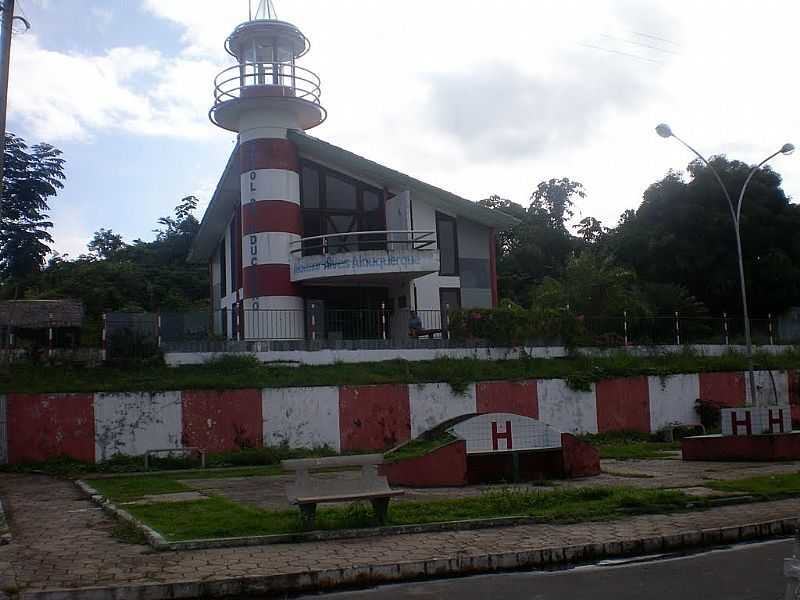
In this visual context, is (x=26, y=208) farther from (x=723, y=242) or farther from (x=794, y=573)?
(x=794, y=573)

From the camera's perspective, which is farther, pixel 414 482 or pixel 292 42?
pixel 292 42

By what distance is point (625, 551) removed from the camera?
8.65 meters

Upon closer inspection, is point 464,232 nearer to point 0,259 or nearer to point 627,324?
point 627,324

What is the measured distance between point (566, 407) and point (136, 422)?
11.8m

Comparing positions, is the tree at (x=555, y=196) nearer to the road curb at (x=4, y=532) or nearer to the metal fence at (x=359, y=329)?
the metal fence at (x=359, y=329)

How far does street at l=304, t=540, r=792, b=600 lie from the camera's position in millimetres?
6887

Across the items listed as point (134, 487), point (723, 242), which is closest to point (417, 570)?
point (134, 487)

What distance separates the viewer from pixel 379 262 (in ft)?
84.9

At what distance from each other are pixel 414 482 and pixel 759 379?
18.5 metres

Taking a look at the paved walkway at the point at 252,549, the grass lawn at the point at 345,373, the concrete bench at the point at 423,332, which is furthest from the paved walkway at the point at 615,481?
the concrete bench at the point at 423,332

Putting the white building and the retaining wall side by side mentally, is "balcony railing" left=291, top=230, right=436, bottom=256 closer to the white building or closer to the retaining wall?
the white building

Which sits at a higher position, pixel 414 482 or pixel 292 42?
pixel 292 42

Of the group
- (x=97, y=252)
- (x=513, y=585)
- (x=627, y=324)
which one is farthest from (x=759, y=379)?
(x=97, y=252)

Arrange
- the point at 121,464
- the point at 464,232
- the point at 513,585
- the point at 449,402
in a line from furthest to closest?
the point at 464,232 < the point at 449,402 < the point at 121,464 < the point at 513,585
